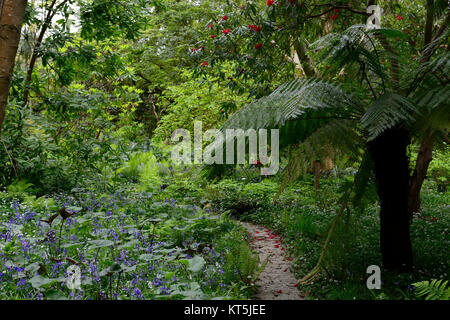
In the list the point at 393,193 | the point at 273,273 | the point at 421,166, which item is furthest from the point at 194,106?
the point at 393,193

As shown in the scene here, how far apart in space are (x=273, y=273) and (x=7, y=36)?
98.8 inches

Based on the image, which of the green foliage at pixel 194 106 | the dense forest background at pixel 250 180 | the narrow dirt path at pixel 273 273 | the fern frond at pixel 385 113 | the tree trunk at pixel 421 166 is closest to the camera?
the fern frond at pixel 385 113

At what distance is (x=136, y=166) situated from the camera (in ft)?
22.5

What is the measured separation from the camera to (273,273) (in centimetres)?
297

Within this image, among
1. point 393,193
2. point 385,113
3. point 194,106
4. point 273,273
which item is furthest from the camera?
point 194,106

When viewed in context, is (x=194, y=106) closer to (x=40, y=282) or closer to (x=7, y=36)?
(x=7, y=36)

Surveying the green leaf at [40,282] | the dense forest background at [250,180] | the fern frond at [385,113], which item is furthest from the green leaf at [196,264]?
the fern frond at [385,113]

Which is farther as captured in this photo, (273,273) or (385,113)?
(273,273)

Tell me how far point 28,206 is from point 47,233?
129 cm

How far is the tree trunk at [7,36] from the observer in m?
1.76

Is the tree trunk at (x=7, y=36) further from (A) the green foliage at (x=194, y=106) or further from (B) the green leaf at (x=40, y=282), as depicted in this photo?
(A) the green foliage at (x=194, y=106)

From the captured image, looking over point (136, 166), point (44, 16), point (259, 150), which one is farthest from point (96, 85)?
point (259, 150)

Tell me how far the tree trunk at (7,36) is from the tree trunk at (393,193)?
2.23 metres

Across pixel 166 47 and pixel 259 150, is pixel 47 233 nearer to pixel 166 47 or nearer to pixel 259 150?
pixel 259 150
